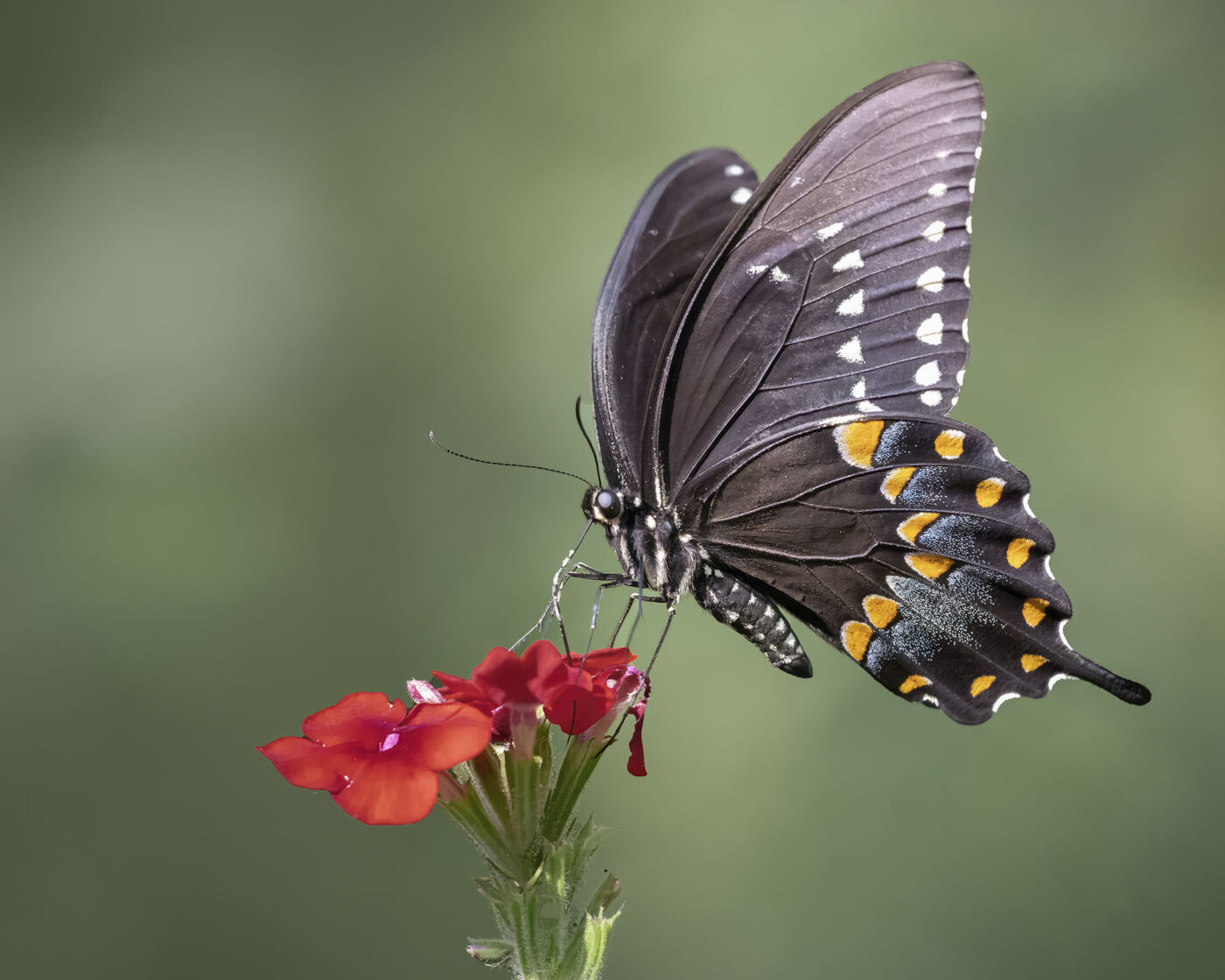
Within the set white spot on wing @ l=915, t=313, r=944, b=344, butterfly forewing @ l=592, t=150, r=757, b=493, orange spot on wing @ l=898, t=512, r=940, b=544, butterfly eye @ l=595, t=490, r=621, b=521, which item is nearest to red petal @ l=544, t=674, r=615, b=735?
butterfly eye @ l=595, t=490, r=621, b=521

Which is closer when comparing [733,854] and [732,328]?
[732,328]

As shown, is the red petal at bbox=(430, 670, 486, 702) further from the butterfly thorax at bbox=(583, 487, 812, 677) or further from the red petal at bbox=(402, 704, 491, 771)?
the butterfly thorax at bbox=(583, 487, 812, 677)

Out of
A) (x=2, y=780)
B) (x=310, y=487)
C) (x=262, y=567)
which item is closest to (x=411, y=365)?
(x=310, y=487)

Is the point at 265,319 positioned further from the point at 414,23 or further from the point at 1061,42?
the point at 1061,42

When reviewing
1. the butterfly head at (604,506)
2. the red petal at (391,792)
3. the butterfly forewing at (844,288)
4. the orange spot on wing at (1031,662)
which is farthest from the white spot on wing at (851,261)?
the red petal at (391,792)

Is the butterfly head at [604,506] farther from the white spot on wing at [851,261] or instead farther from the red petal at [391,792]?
the red petal at [391,792]

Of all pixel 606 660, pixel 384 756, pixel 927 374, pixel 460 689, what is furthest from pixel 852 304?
pixel 384 756

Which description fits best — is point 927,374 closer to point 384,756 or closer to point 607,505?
point 607,505

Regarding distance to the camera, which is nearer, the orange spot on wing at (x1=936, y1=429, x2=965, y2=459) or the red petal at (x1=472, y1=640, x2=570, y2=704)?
the red petal at (x1=472, y1=640, x2=570, y2=704)
